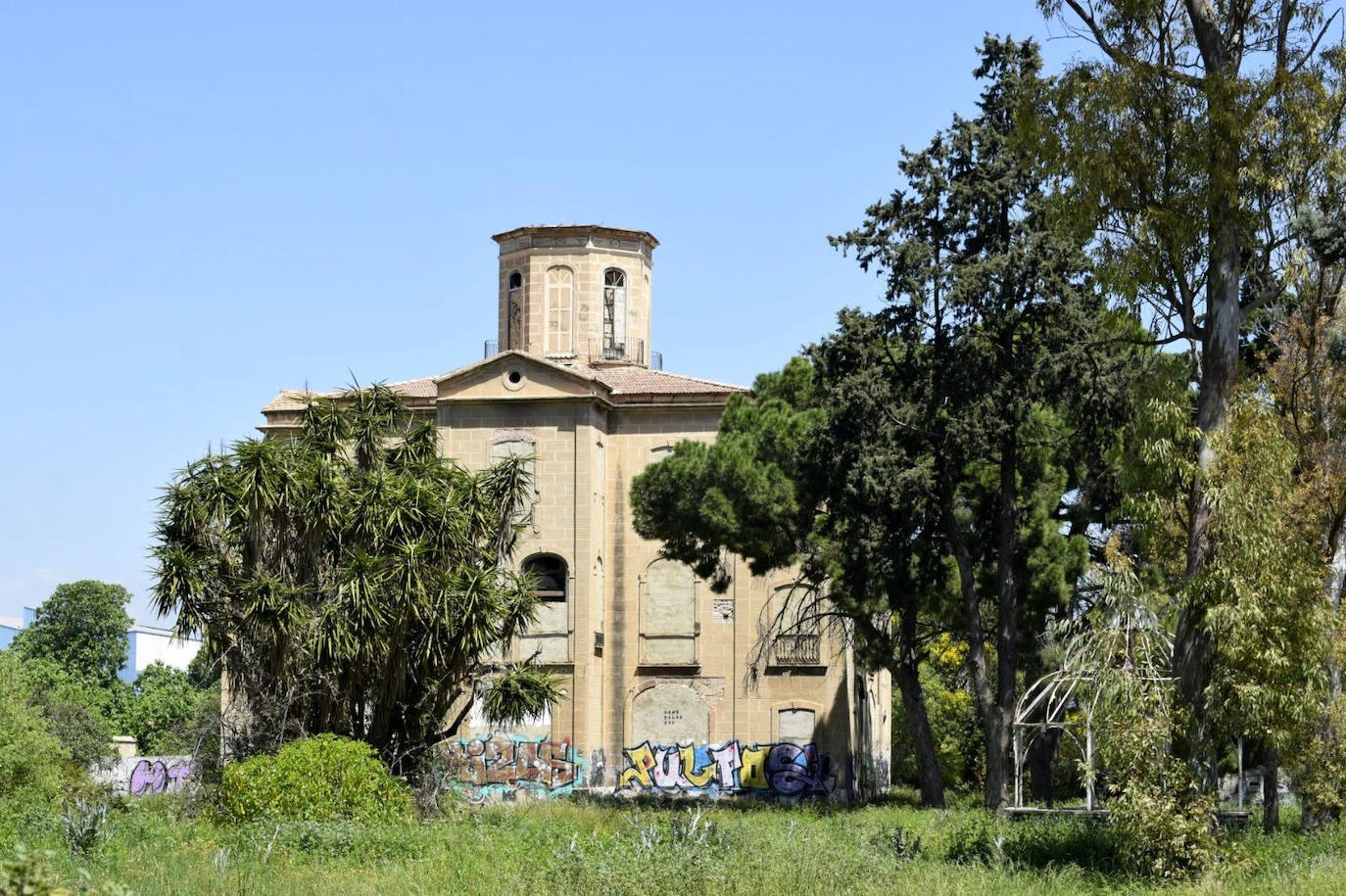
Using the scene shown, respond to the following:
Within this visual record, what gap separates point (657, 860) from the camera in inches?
709

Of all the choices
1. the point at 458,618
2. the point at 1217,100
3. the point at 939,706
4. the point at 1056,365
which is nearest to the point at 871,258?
the point at 1056,365

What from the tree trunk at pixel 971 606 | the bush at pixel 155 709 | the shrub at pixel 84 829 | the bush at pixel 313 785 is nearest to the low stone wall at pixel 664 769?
the tree trunk at pixel 971 606

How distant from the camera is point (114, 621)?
74.6 meters

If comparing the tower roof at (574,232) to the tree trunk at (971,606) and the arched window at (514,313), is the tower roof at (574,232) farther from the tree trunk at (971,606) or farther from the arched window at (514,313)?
the tree trunk at (971,606)

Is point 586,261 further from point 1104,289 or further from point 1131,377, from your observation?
point 1104,289

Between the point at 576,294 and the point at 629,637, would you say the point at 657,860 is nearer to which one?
the point at 629,637

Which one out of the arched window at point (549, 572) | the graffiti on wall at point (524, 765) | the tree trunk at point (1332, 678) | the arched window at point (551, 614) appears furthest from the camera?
the arched window at point (549, 572)

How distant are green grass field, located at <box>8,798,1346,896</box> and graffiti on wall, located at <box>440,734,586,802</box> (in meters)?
19.9

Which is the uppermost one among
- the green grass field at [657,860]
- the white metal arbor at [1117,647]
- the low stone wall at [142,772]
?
the white metal arbor at [1117,647]

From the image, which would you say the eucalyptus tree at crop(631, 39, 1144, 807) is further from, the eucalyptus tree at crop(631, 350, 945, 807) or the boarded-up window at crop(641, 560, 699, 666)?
the boarded-up window at crop(641, 560, 699, 666)

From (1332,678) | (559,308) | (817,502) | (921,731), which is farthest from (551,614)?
(1332,678)

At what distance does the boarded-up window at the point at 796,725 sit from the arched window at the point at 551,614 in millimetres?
6023

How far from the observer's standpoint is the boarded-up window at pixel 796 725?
149 ft

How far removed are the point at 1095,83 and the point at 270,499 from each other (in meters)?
15.3
